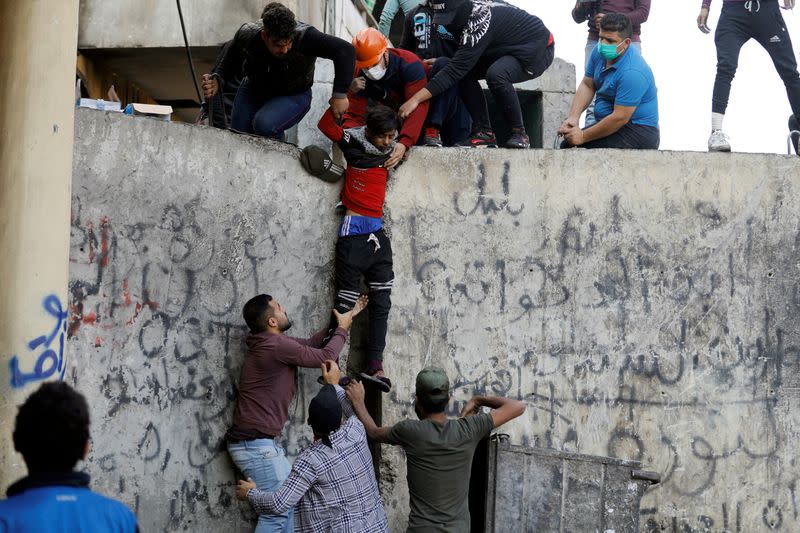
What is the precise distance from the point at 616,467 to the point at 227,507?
244 centimetres

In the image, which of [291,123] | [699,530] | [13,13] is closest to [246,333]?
[291,123]

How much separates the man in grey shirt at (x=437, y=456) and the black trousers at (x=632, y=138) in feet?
9.85

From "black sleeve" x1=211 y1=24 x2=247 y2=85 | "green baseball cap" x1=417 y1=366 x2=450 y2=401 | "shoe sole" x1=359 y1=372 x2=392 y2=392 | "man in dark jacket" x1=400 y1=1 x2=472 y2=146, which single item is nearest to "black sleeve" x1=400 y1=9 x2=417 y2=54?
"man in dark jacket" x1=400 y1=1 x2=472 y2=146

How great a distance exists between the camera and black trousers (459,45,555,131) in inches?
294

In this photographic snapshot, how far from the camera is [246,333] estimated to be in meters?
6.46

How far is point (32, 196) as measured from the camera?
5.00m

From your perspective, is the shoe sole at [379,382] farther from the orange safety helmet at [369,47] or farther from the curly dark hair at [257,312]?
the orange safety helmet at [369,47]

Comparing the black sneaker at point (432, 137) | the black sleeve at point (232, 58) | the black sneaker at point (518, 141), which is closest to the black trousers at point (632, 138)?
the black sneaker at point (518, 141)

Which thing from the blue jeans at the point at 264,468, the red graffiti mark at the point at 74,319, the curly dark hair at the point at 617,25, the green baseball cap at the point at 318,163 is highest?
the curly dark hair at the point at 617,25

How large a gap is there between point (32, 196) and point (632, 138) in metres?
4.33

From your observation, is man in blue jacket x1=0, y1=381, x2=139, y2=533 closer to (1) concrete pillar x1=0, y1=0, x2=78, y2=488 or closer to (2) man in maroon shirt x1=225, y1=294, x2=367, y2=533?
(1) concrete pillar x1=0, y1=0, x2=78, y2=488

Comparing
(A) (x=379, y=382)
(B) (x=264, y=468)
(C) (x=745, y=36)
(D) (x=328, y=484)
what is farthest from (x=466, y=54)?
(D) (x=328, y=484)

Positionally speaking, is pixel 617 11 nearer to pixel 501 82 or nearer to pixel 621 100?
pixel 621 100

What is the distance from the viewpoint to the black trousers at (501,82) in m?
7.46
